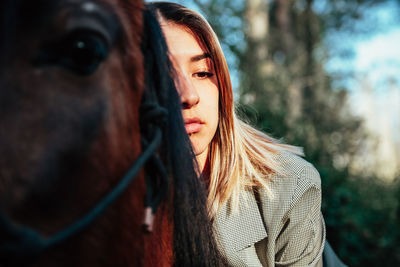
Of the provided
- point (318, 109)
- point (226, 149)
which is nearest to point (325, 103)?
point (318, 109)

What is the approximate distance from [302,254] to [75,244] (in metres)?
1.22

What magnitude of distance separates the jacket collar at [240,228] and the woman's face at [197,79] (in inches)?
15.5

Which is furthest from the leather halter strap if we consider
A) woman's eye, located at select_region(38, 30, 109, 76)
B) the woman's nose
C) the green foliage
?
the green foliage

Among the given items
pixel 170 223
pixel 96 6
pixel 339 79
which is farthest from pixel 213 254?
pixel 339 79

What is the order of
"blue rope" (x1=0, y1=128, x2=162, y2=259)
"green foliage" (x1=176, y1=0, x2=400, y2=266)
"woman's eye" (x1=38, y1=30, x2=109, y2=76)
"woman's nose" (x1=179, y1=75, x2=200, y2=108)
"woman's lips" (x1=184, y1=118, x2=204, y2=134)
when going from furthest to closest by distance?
1. "green foliage" (x1=176, y1=0, x2=400, y2=266)
2. "woman's lips" (x1=184, y1=118, x2=204, y2=134)
3. "woman's nose" (x1=179, y1=75, x2=200, y2=108)
4. "woman's eye" (x1=38, y1=30, x2=109, y2=76)
5. "blue rope" (x1=0, y1=128, x2=162, y2=259)

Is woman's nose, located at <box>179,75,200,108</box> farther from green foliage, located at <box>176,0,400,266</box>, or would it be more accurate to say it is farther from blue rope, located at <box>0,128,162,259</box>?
green foliage, located at <box>176,0,400,266</box>

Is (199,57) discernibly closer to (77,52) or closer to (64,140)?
(77,52)

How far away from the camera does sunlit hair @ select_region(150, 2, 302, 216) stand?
189cm

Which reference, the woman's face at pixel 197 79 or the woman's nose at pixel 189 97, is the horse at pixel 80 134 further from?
the woman's face at pixel 197 79

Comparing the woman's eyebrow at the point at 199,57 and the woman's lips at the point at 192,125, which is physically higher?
the woman's eyebrow at the point at 199,57

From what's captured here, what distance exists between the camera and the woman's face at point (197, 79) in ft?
6.13

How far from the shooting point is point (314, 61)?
31.3 feet

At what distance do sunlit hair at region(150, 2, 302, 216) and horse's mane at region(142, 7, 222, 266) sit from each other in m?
0.51

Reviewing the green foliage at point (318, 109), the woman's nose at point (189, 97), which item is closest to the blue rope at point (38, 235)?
the woman's nose at point (189, 97)
